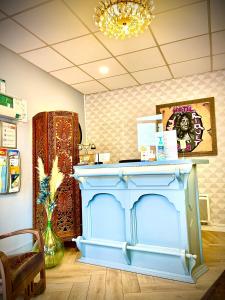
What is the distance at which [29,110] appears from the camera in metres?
3.60

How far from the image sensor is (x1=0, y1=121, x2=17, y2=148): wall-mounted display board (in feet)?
10.0

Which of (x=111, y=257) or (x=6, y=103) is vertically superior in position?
(x=6, y=103)

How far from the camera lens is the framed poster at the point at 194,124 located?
430 cm

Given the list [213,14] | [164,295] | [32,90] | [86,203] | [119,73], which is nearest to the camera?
[164,295]

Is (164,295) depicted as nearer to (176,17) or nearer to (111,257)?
(111,257)

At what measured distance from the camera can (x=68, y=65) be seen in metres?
3.85

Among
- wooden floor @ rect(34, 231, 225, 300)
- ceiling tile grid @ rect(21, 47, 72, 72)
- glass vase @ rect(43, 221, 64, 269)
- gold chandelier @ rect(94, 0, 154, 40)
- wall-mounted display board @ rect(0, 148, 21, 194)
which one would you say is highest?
ceiling tile grid @ rect(21, 47, 72, 72)

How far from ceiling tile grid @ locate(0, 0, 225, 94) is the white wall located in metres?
0.19

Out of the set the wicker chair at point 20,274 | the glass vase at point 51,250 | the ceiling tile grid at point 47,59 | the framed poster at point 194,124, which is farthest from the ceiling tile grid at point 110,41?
Answer: the glass vase at point 51,250

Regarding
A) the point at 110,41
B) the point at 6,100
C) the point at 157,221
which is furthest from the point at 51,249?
the point at 110,41

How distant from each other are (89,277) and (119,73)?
3.43m

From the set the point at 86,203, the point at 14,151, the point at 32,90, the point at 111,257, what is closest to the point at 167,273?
the point at 111,257

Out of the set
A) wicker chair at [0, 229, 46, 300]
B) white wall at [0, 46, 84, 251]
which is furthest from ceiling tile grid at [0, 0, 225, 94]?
wicker chair at [0, 229, 46, 300]

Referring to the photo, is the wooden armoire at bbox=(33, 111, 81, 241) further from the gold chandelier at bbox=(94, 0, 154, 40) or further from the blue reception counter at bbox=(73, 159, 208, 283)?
the gold chandelier at bbox=(94, 0, 154, 40)
